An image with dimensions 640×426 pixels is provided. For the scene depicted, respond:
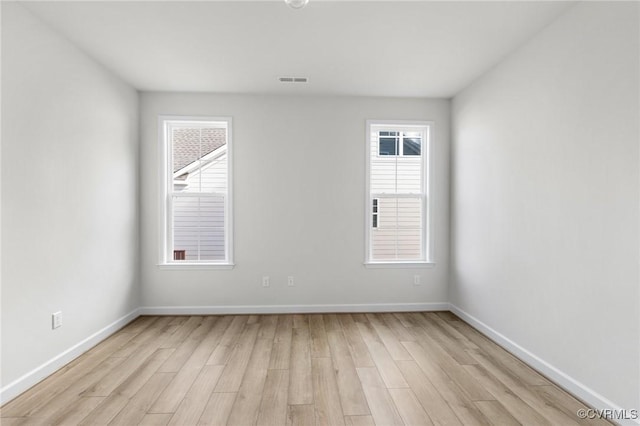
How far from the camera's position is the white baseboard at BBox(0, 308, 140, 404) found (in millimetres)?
2211

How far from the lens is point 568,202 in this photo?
2363 mm

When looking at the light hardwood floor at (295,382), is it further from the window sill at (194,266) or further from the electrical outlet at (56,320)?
the window sill at (194,266)

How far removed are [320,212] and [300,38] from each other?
1996mm

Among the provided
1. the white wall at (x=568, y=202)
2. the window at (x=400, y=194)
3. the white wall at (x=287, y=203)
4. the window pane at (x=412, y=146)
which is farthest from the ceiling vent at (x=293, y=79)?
the white wall at (x=568, y=202)

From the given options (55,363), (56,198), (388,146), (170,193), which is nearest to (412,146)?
(388,146)

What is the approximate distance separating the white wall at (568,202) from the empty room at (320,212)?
2 cm

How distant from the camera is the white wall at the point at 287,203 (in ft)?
13.2

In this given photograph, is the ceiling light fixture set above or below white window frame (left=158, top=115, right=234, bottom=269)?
above

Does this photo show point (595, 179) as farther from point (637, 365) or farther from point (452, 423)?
point (452, 423)

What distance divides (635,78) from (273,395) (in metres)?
2.91

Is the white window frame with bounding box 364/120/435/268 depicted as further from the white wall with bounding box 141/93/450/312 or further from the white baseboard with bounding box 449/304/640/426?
the white baseboard with bounding box 449/304/640/426

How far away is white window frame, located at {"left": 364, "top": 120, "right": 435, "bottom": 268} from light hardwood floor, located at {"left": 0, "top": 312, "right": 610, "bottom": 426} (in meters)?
0.87

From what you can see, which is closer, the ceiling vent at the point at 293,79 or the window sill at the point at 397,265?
the ceiling vent at the point at 293,79

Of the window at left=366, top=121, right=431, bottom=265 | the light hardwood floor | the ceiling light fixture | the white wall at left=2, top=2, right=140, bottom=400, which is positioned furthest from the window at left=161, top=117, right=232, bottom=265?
the ceiling light fixture
